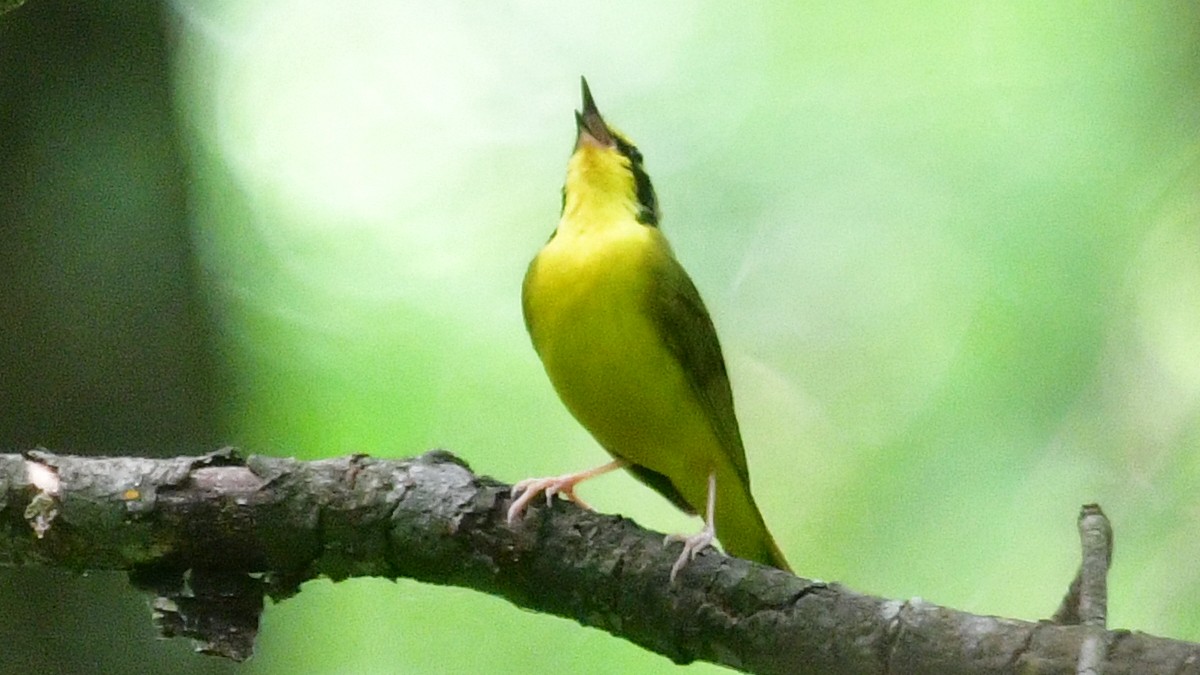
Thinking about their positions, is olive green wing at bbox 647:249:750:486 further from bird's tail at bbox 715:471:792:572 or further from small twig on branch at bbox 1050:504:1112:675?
small twig on branch at bbox 1050:504:1112:675

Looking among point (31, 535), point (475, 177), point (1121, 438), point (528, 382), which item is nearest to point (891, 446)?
point (1121, 438)

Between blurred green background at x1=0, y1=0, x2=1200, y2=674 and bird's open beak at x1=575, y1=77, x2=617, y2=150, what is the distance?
3.55 ft

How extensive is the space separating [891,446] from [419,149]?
86.4 inches

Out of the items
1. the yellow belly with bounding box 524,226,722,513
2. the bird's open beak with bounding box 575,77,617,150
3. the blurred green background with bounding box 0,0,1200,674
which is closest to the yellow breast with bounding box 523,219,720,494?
the yellow belly with bounding box 524,226,722,513

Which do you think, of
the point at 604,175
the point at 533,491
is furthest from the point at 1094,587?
the point at 604,175

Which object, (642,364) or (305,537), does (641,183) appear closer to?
(642,364)

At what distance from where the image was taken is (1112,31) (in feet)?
14.3

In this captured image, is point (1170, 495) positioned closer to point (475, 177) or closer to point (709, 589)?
point (709, 589)

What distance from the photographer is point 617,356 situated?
8.64ft

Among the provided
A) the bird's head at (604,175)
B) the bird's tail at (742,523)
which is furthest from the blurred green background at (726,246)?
the bird's head at (604,175)

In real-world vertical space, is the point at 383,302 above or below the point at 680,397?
above

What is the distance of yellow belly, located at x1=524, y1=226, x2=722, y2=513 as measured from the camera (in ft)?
8.67

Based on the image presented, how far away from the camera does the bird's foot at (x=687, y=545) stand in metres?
1.97

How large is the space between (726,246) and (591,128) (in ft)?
4.36
